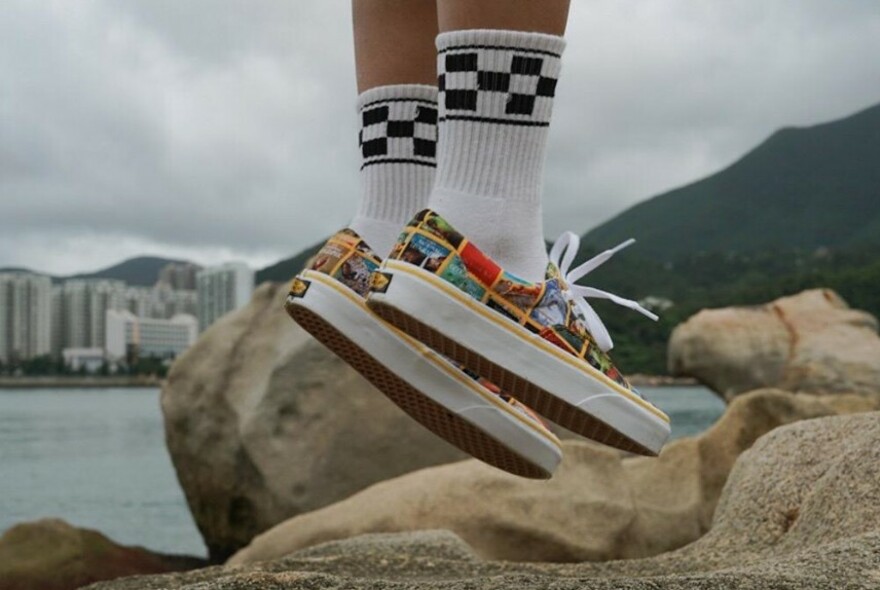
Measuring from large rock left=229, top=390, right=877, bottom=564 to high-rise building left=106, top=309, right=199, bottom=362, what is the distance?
90404mm

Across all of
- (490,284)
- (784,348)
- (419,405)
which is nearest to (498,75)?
(490,284)

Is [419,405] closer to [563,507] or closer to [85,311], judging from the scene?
[563,507]

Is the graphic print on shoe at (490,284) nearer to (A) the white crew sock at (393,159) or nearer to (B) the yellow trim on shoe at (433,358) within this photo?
(B) the yellow trim on shoe at (433,358)

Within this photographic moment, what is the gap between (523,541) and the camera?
182 inches

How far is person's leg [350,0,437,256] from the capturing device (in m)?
2.19

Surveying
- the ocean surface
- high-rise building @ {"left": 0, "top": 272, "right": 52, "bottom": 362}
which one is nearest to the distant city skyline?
high-rise building @ {"left": 0, "top": 272, "right": 52, "bottom": 362}

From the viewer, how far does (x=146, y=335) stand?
97.9 metres

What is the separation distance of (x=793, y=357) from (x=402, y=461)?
11.3m

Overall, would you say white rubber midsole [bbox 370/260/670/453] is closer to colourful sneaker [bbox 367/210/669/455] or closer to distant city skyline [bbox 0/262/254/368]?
colourful sneaker [bbox 367/210/669/455]

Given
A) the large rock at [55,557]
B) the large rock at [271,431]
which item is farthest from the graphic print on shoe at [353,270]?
the large rock at [271,431]

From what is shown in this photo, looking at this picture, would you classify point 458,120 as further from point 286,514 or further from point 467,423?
point 286,514

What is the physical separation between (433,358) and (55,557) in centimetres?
431

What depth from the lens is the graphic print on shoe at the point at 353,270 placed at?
204cm

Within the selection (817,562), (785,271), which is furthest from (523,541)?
(785,271)
